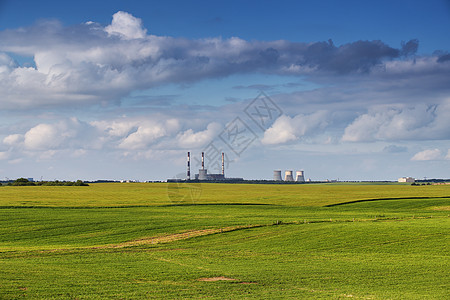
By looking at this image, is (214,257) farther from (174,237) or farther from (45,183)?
(45,183)

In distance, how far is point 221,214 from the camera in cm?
7594

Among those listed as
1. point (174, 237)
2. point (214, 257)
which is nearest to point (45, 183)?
point (174, 237)

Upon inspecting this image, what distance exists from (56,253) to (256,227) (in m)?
24.7

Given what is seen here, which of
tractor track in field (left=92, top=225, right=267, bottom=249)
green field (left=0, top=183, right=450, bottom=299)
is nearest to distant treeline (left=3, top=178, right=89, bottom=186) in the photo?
green field (left=0, top=183, right=450, bottom=299)

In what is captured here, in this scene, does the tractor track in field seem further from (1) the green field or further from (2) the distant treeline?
(2) the distant treeline

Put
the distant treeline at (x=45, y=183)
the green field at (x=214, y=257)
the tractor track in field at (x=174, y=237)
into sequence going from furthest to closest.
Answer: the distant treeline at (x=45, y=183) < the tractor track in field at (x=174, y=237) < the green field at (x=214, y=257)

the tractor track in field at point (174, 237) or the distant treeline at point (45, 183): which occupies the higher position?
the distant treeline at point (45, 183)

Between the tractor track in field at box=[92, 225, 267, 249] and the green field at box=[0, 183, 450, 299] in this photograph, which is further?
the tractor track in field at box=[92, 225, 267, 249]

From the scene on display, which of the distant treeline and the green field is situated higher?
the distant treeline

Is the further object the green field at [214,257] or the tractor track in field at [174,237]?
the tractor track in field at [174,237]

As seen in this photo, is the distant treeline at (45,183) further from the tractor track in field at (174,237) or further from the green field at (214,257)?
the tractor track in field at (174,237)

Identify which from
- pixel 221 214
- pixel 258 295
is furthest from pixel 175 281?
pixel 221 214

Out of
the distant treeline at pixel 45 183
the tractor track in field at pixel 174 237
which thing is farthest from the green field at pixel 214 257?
the distant treeline at pixel 45 183

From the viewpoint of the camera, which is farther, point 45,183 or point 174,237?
point 45,183
